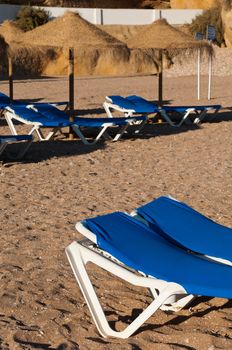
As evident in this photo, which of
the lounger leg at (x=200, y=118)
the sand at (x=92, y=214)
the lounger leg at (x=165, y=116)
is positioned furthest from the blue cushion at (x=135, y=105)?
the lounger leg at (x=200, y=118)

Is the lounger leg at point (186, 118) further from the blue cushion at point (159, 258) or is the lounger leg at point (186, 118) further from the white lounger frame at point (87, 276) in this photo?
the white lounger frame at point (87, 276)

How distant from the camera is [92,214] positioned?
516cm

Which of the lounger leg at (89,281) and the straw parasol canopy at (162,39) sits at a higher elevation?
the lounger leg at (89,281)

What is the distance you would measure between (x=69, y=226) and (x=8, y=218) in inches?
20.6

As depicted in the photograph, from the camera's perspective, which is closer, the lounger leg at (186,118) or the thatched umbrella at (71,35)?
the lounger leg at (186,118)

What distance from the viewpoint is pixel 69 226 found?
4773mm

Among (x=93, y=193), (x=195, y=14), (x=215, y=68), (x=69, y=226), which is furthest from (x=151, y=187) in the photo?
(x=195, y=14)

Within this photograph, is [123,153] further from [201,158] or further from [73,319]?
[73,319]

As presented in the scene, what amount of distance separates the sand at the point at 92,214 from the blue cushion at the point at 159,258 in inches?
12.7

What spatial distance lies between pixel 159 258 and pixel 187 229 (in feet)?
1.74

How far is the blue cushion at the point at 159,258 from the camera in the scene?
2.68 metres

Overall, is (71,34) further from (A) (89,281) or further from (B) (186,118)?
(A) (89,281)

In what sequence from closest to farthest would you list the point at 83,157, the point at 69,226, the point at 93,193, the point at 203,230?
the point at 203,230 → the point at 69,226 → the point at 93,193 → the point at 83,157

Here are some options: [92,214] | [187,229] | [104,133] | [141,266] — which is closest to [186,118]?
[104,133]
